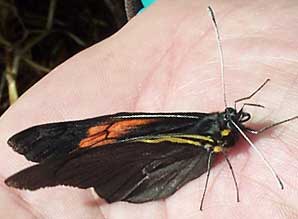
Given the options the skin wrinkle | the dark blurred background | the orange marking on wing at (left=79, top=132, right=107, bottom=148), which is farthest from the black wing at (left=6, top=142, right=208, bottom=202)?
the dark blurred background

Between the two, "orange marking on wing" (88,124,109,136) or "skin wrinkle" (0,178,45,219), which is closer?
"orange marking on wing" (88,124,109,136)

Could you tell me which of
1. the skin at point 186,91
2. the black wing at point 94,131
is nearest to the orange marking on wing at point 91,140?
the black wing at point 94,131

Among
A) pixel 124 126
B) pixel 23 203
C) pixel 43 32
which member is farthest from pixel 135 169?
pixel 43 32

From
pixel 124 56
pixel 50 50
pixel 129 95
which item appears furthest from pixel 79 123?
pixel 50 50

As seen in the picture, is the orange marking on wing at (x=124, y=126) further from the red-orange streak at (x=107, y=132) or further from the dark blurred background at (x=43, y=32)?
the dark blurred background at (x=43, y=32)

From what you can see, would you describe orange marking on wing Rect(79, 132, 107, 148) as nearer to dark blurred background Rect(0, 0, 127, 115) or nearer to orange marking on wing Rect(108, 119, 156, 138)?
orange marking on wing Rect(108, 119, 156, 138)

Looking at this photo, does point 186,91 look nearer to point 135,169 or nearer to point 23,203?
point 135,169

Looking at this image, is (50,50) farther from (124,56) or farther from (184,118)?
(184,118)
